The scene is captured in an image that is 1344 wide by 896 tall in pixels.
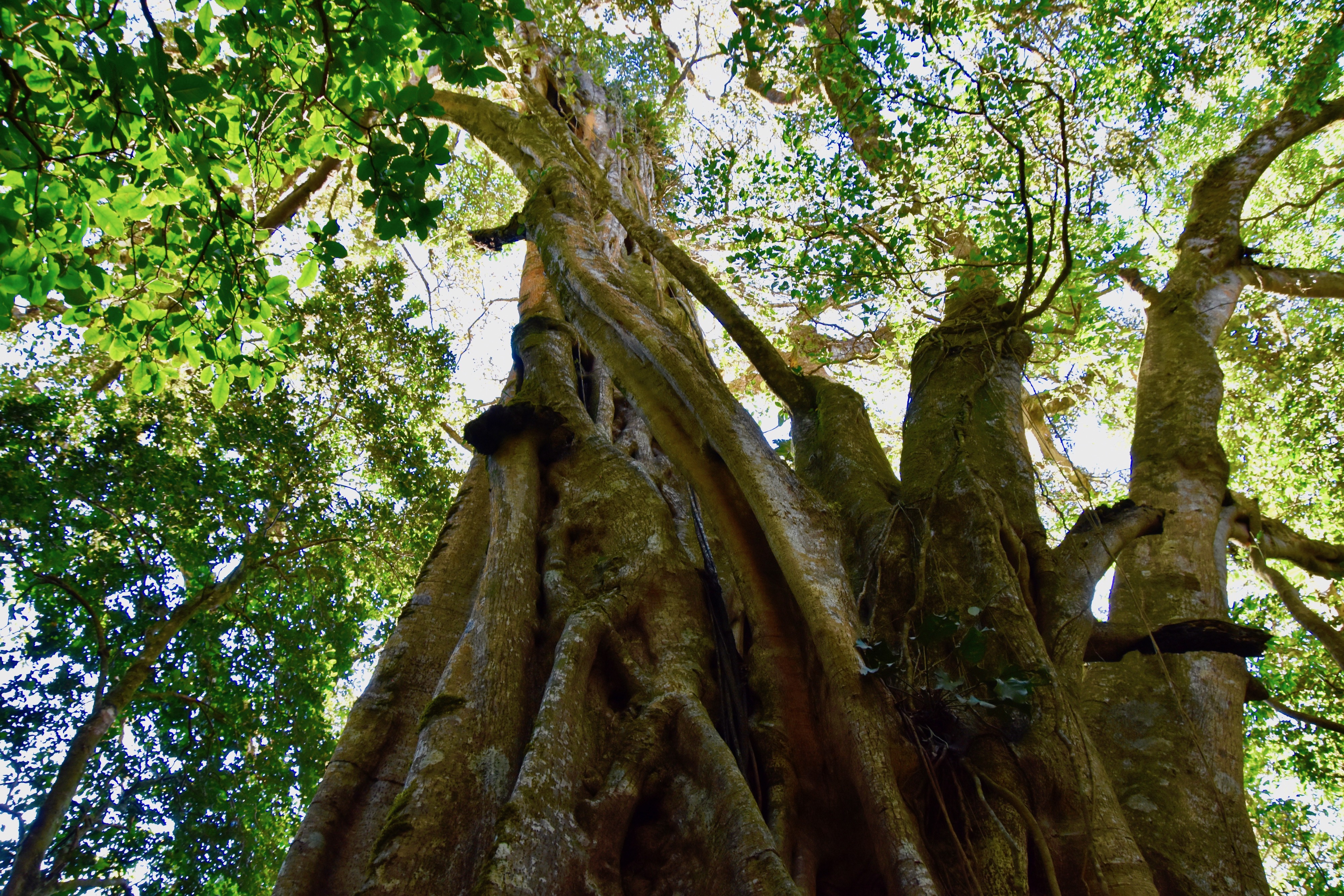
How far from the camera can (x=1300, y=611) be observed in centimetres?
438

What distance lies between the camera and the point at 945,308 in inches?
204

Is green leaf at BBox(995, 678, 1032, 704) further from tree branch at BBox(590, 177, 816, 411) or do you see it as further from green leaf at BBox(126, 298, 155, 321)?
green leaf at BBox(126, 298, 155, 321)

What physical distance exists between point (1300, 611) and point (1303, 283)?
2.87 meters

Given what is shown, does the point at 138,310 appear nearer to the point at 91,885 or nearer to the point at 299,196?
the point at 91,885

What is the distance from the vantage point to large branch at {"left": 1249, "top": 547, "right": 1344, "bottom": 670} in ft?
13.5

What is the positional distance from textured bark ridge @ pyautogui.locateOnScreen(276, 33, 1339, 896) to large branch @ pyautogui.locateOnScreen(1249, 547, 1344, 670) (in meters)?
0.51

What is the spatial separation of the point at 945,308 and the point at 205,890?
6.52 m

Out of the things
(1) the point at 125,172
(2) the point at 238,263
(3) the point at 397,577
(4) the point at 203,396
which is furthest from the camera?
(3) the point at 397,577

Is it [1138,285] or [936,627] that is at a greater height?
[1138,285]

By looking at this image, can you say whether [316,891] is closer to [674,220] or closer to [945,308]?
[945,308]

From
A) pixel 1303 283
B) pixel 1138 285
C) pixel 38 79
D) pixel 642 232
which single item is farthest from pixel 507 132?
pixel 1303 283

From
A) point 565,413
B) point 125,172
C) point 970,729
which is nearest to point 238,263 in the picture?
point 125,172

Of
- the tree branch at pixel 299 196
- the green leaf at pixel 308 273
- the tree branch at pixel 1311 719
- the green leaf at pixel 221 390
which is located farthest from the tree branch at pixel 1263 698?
the tree branch at pixel 299 196

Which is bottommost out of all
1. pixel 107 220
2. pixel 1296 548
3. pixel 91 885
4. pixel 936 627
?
pixel 91 885
